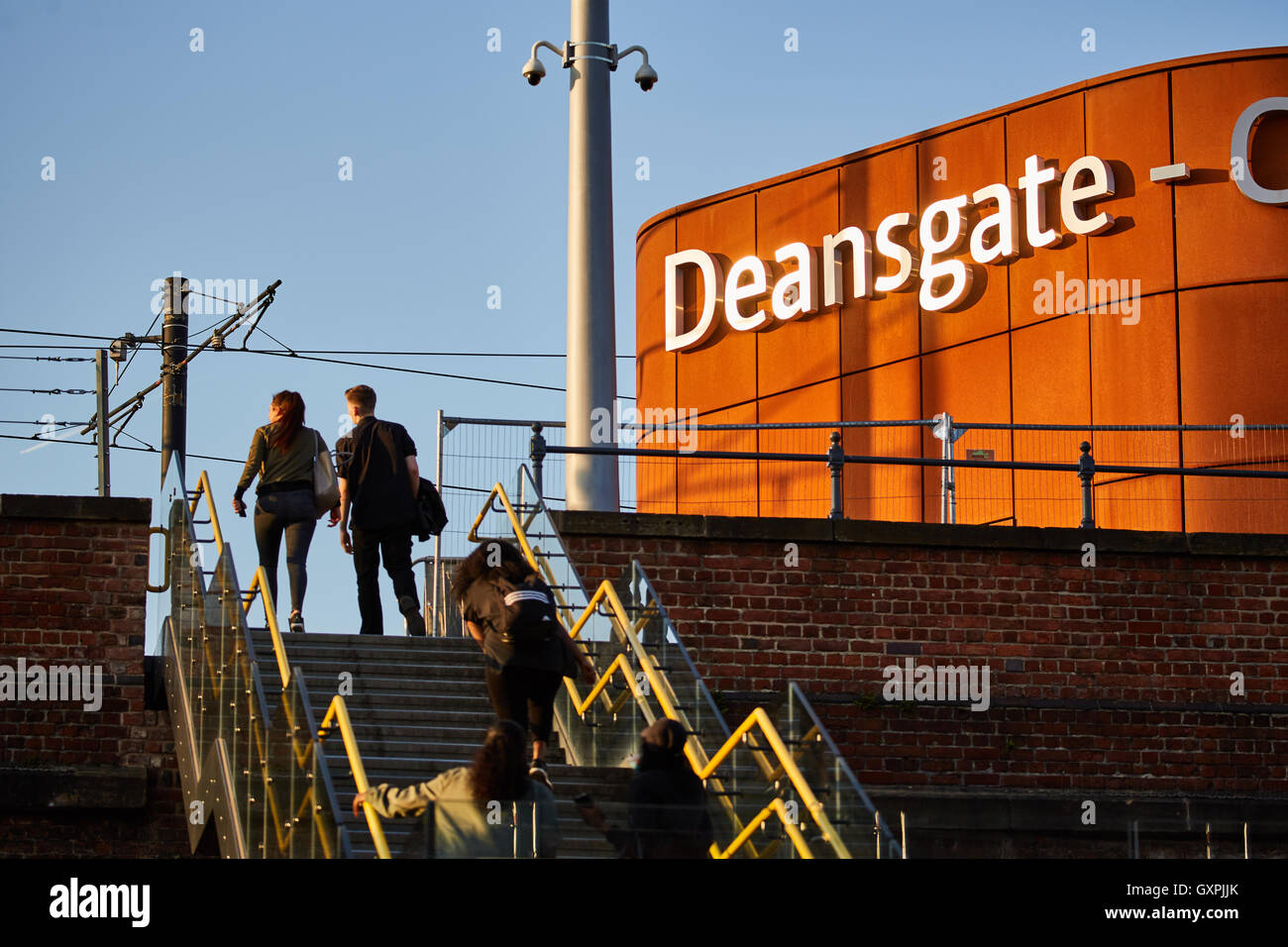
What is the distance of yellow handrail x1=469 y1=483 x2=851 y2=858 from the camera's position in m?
9.95

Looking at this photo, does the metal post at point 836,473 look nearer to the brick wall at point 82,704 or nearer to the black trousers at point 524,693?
the black trousers at point 524,693

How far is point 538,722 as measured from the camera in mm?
11352

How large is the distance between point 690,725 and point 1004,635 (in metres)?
4.64

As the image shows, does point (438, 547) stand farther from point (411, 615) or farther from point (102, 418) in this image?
point (102, 418)

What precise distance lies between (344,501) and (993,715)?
515 centimetres

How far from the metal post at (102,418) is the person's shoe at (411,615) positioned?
1818 cm

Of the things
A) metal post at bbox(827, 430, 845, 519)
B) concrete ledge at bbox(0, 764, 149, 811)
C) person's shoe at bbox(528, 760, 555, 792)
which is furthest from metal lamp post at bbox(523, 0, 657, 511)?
person's shoe at bbox(528, 760, 555, 792)

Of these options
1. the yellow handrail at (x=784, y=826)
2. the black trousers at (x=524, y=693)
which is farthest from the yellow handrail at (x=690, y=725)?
the black trousers at (x=524, y=693)

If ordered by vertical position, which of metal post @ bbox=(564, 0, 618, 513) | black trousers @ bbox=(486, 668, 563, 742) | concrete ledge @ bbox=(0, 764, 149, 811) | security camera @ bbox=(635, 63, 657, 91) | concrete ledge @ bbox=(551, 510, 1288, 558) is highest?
security camera @ bbox=(635, 63, 657, 91)

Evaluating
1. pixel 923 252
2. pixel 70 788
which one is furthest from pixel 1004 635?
pixel 923 252

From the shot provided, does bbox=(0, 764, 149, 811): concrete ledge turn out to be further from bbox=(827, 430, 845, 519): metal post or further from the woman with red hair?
bbox=(827, 430, 845, 519): metal post

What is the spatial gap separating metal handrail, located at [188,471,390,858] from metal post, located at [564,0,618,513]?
10.5 ft

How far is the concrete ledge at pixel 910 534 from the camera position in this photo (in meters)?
15.2
